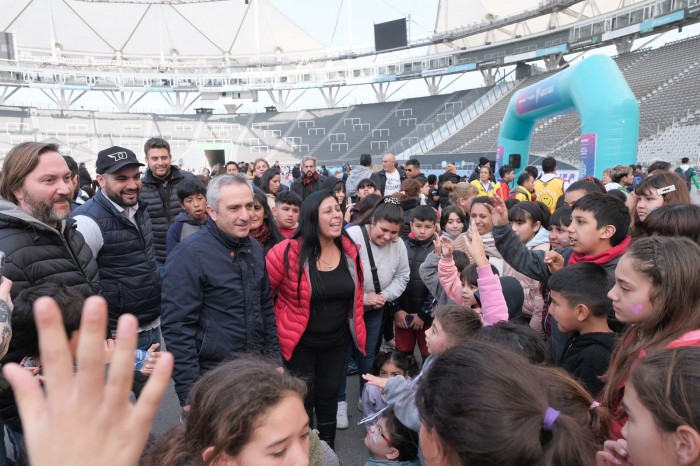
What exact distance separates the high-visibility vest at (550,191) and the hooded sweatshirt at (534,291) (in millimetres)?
3005

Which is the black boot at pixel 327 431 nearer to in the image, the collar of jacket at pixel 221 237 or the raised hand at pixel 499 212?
the collar of jacket at pixel 221 237

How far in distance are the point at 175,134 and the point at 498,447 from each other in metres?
43.3

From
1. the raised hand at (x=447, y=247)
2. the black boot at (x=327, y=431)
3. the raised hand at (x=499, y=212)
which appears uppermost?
the raised hand at (x=499, y=212)

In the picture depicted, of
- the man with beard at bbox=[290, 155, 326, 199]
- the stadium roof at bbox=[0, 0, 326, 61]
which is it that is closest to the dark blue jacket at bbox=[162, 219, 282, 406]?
the man with beard at bbox=[290, 155, 326, 199]

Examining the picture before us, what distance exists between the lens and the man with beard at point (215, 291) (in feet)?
6.87

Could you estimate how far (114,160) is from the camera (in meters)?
2.92

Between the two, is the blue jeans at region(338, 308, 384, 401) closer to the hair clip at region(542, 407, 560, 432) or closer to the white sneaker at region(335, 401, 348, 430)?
the white sneaker at region(335, 401, 348, 430)

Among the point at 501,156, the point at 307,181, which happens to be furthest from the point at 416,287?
the point at 501,156

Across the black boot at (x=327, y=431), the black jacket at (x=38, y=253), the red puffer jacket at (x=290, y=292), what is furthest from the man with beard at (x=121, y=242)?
the black boot at (x=327, y=431)

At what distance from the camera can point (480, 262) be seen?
7.76 feet

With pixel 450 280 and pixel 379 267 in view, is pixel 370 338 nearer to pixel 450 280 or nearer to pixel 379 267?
pixel 379 267

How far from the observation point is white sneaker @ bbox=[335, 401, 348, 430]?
3283mm

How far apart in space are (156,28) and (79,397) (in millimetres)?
52642

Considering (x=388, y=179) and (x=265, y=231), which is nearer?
(x=265, y=231)
